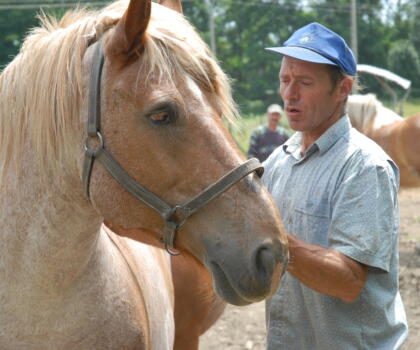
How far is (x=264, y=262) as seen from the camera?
1.69 meters

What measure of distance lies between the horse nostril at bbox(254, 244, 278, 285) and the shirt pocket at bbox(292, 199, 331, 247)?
576 millimetres

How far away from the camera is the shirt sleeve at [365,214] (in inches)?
81.4

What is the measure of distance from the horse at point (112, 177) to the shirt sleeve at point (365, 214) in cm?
45

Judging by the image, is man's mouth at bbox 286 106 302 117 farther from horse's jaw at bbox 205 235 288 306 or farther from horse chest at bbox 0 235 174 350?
horse chest at bbox 0 235 174 350

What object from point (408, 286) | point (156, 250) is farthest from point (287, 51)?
point (408, 286)

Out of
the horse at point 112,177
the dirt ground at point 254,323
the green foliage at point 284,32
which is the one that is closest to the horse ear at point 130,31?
the horse at point 112,177

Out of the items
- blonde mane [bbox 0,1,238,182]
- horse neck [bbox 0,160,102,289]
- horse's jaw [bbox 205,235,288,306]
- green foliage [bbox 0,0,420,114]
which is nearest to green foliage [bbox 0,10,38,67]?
green foliage [bbox 0,0,420,114]

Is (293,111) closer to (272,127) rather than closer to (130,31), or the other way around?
(130,31)

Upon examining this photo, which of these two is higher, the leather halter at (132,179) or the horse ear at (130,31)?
the horse ear at (130,31)

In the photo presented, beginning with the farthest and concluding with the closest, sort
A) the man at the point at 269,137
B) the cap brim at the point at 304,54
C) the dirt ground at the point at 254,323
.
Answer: the man at the point at 269,137 → the dirt ground at the point at 254,323 → the cap brim at the point at 304,54

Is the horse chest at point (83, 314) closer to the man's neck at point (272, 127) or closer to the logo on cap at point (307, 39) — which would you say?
the logo on cap at point (307, 39)

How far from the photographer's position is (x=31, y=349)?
197 cm

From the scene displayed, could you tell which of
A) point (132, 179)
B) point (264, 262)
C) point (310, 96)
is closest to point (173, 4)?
point (310, 96)

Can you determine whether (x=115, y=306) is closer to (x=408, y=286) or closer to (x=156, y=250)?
(x=156, y=250)
